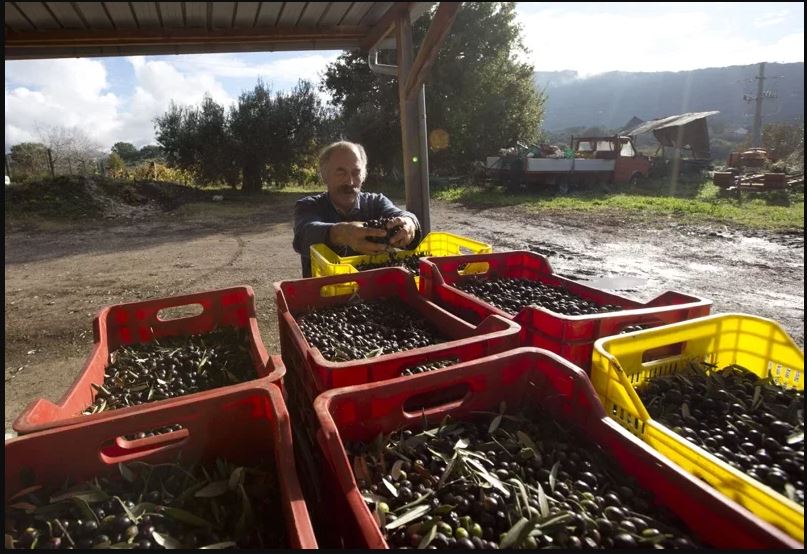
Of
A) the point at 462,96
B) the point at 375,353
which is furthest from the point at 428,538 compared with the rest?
the point at 462,96

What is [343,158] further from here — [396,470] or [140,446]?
[396,470]

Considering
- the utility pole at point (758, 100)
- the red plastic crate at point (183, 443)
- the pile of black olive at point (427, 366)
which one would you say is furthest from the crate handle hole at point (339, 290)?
the utility pole at point (758, 100)

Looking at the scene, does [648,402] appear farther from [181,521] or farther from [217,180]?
[217,180]

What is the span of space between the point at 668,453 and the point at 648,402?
40 centimetres

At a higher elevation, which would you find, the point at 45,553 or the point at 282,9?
the point at 282,9

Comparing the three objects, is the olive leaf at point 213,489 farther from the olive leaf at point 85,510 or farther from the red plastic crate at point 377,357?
the red plastic crate at point 377,357

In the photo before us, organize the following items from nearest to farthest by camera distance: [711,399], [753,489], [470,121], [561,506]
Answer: [753,489]
[561,506]
[711,399]
[470,121]

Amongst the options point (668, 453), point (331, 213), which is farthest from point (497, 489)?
point (331, 213)

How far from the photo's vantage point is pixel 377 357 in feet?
5.83

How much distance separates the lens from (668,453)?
1.44 meters

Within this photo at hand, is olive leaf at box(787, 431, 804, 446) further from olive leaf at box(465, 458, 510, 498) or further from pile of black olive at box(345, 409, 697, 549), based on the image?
olive leaf at box(465, 458, 510, 498)

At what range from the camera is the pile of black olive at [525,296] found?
8.82 ft

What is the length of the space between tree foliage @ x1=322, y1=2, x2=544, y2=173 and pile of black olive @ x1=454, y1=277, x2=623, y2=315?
1950 cm

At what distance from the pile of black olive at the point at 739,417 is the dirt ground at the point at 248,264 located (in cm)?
385
